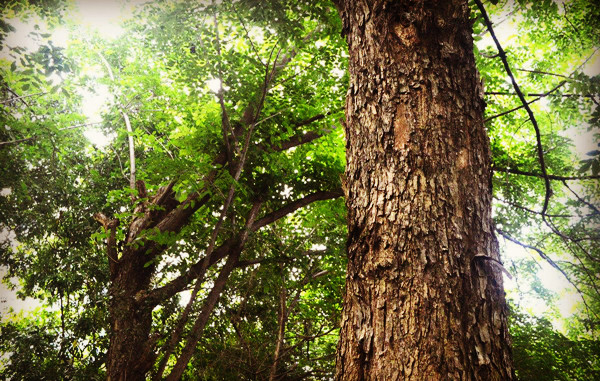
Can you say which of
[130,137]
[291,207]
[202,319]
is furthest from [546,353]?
[130,137]

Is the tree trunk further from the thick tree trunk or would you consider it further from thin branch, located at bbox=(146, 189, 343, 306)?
the thick tree trunk

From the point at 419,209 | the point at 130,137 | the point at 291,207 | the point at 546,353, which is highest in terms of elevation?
the point at 130,137

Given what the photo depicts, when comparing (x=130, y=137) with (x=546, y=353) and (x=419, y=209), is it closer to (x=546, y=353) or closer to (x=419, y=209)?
(x=419, y=209)

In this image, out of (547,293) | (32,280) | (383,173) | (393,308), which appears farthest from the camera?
(547,293)

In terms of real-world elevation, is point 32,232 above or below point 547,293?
below

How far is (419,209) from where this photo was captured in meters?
1.28

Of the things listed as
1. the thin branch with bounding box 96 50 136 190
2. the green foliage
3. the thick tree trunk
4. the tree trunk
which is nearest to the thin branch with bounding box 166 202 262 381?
the tree trunk

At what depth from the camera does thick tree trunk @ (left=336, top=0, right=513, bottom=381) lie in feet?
3.65

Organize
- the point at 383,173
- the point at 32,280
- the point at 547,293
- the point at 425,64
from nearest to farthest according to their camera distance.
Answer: the point at 383,173 → the point at 425,64 → the point at 32,280 → the point at 547,293

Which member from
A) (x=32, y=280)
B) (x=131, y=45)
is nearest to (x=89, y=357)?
(x=32, y=280)

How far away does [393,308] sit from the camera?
46.3 inches

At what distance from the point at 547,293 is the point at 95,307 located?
9.37 meters

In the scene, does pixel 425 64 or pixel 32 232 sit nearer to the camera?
pixel 425 64

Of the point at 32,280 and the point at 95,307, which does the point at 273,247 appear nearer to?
the point at 95,307
